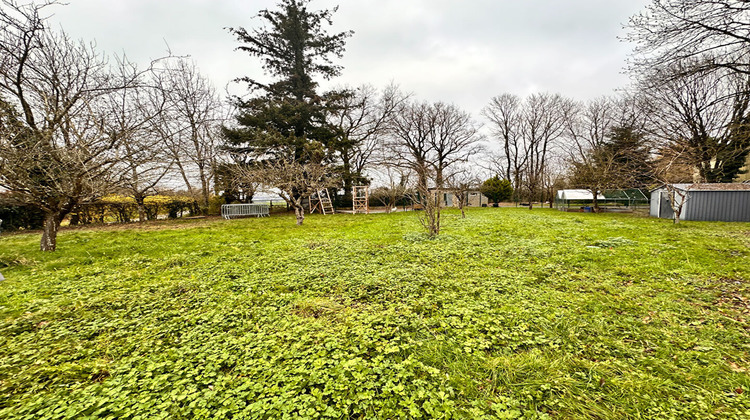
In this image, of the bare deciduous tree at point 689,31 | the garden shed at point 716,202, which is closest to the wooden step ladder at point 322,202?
the bare deciduous tree at point 689,31

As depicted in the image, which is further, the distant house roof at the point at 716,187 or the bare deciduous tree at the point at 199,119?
the bare deciduous tree at the point at 199,119

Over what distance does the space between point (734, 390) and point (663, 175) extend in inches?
557

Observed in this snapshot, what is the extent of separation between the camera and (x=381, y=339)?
2787 mm

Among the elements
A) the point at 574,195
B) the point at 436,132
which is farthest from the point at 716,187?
the point at 436,132

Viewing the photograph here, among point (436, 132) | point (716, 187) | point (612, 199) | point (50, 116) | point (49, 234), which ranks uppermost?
point (436, 132)

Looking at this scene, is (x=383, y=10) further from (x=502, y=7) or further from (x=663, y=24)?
(x=663, y=24)

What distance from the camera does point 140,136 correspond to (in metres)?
6.87

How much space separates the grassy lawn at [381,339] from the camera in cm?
195

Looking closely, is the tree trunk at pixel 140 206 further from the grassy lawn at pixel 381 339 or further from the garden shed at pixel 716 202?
the garden shed at pixel 716 202

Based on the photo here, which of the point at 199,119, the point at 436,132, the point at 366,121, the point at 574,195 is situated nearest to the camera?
the point at 199,119

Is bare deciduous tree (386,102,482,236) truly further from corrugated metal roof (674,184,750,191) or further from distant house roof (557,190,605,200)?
corrugated metal roof (674,184,750,191)

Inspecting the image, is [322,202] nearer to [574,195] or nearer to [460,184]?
[460,184]

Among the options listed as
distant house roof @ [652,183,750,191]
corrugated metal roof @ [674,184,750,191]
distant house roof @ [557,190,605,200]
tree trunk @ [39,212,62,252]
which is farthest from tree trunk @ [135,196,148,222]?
distant house roof @ [557,190,605,200]

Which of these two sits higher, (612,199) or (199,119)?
(199,119)
